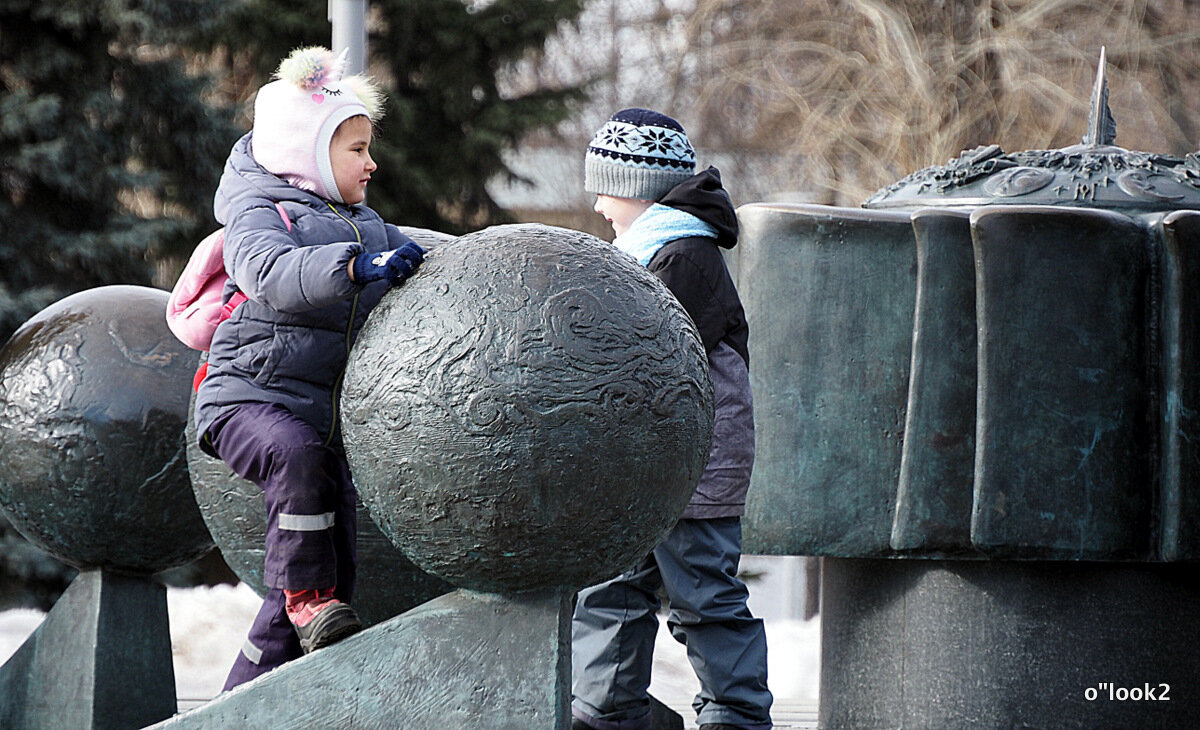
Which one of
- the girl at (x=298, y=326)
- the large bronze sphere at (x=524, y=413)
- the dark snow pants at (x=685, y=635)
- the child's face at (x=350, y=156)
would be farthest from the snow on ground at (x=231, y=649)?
the large bronze sphere at (x=524, y=413)

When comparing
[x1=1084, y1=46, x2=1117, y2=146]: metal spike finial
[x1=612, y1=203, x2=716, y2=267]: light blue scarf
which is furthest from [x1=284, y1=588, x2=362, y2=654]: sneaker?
[x1=1084, y1=46, x2=1117, y2=146]: metal spike finial

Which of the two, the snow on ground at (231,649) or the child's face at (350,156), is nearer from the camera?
the child's face at (350,156)

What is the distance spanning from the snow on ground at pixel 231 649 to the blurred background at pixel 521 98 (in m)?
1.68

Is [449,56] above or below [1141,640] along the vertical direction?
above

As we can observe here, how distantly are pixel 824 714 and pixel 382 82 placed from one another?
26.8ft

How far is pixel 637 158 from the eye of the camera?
4297 millimetres

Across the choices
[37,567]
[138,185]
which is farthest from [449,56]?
[37,567]

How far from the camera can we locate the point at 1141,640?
4359 millimetres

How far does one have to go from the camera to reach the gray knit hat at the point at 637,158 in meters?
4.30

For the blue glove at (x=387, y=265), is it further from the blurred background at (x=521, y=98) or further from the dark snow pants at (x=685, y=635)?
the blurred background at (x=521, y=98)

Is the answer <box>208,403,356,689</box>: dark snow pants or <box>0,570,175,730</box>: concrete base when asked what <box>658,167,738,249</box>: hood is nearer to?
<box>208,403,356,689</box>: dark snow pants

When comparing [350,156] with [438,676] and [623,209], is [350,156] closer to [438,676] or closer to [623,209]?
[623,209]

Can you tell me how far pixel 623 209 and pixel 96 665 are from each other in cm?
197

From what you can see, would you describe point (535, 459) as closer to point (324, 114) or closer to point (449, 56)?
point (324, 114)
